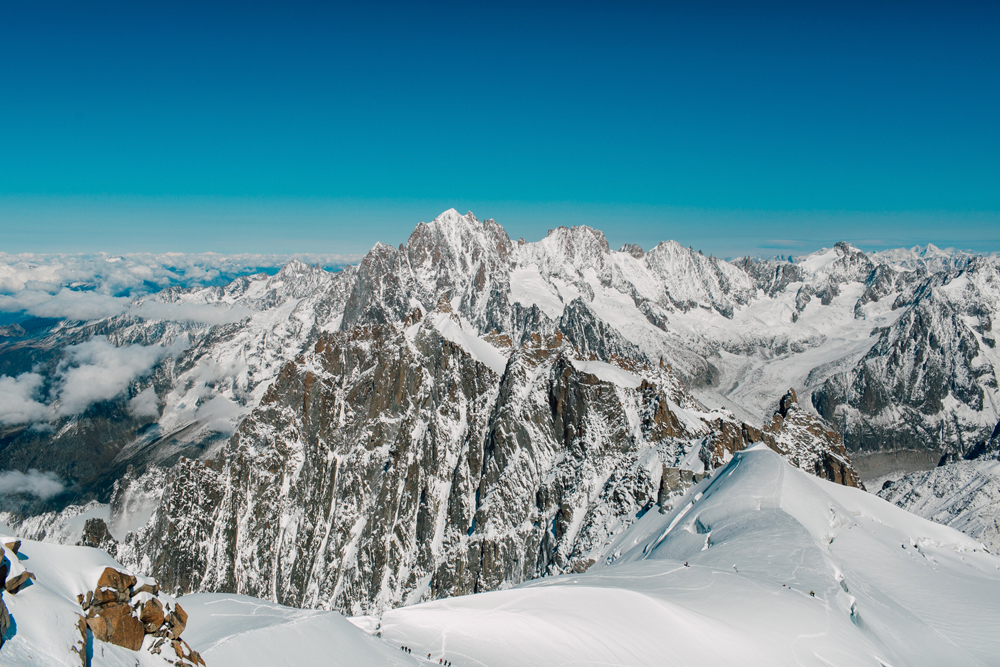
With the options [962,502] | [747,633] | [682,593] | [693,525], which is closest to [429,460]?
[693,525]

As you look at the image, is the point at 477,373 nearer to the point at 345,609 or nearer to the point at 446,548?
the point at 446,548

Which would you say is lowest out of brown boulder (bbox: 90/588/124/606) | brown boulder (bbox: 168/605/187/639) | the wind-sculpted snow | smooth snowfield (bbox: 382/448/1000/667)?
the wind-sculpted snow

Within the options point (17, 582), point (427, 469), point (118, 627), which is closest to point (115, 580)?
point (118, 627)

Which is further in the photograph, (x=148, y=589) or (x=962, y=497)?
(x=962, y=497)

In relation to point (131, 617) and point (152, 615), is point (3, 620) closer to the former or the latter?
point (131, 617)

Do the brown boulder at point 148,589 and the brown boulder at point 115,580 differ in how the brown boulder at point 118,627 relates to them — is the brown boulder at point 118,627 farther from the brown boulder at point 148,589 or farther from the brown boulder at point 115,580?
the brown boulder at point 148,589

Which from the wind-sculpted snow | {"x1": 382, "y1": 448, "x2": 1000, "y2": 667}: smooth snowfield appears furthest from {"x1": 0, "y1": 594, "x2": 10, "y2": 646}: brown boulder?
the wind-sculpted snow

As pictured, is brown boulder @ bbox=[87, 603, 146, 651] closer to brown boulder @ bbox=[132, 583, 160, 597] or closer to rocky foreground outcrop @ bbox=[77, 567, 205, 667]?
rocky foreground outcrop @ bbox=[77, 567, 205, 667]

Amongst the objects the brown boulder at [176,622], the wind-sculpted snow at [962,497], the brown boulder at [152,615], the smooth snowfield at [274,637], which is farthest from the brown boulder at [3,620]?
the wind-sculpted snow at [962,497]
